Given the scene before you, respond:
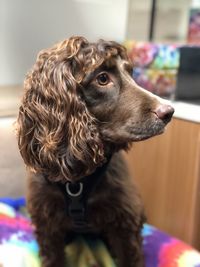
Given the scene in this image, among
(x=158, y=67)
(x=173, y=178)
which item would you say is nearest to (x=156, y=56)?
(x=158, y=67)

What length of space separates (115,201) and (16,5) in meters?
0.99

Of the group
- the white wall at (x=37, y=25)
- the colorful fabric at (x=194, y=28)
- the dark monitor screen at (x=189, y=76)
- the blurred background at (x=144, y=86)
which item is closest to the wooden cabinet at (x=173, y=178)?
the blurred background at (x=144, y=86)

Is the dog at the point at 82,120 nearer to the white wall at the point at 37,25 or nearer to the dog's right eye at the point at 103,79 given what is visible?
the dog's right eye at the point at 103,79

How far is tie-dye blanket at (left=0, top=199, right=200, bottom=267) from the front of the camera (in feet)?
4.29

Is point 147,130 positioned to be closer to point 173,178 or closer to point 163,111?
point 163,111

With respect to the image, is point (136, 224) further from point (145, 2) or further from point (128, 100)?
point (145, 2)

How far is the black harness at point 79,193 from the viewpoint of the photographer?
1160 millimetres

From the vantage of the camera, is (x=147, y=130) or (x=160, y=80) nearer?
(x=147, y=130)

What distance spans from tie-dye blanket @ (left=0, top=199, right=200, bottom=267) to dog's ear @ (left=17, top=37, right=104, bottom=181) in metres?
0.35

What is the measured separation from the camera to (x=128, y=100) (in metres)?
1.05

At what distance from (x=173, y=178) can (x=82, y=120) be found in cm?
63

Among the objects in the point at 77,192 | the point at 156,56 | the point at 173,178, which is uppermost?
the point at 156,56

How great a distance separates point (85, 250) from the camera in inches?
54.1

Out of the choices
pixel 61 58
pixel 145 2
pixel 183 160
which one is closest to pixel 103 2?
pixel 145 2
